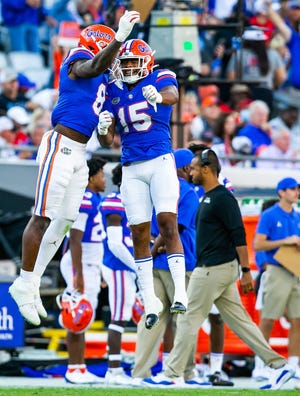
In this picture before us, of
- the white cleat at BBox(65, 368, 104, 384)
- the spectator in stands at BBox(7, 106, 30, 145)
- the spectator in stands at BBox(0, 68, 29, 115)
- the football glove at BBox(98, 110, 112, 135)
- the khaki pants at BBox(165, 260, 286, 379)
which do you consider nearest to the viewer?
the football glove at BBox(98, 110, 112, 135)

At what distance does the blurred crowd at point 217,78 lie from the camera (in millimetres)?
16812

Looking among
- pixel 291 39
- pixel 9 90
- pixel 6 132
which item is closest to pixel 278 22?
pixel 291 39

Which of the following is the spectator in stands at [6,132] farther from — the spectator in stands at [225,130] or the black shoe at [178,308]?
the black shoe at [178,308]

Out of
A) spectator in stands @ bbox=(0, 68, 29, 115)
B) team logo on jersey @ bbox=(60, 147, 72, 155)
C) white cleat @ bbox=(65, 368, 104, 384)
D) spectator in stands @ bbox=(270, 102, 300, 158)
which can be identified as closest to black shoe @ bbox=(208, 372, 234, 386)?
white cleat @ bbox=(65, 368, 104, 384)

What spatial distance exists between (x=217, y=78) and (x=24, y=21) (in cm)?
345

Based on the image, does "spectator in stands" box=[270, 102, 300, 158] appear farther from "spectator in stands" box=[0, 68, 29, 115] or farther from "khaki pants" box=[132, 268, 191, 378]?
"khaki pants" box=[132, 268, 191, 378]

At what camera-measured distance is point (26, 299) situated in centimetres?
1001

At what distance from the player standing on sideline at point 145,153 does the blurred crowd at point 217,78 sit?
17.1ft

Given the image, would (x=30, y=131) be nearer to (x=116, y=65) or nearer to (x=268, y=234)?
(x=268, y=234)

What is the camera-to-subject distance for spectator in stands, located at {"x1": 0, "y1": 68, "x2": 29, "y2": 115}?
1816 centimetres

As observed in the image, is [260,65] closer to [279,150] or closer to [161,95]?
[279,150]

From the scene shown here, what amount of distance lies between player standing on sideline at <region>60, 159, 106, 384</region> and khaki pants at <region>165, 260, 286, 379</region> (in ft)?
3.50

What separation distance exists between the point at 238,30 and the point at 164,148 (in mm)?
5573

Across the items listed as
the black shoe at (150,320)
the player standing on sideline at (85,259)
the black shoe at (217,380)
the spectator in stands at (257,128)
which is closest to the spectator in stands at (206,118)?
the spectator in stands at (257,128)
